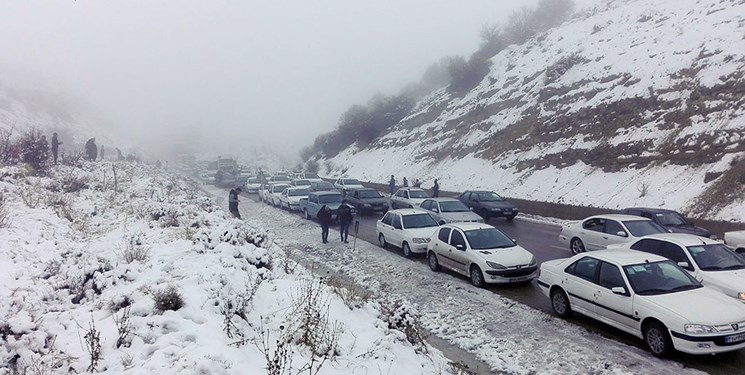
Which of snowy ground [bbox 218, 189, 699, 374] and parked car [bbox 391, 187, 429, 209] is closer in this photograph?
snowy ground [bbox 218, 189, 699, 374]

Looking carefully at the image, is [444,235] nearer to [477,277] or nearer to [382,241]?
[477,277]

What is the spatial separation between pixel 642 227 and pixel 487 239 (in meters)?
4.78

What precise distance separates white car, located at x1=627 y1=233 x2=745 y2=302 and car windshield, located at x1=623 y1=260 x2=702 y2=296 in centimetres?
109

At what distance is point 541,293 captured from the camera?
416 inches

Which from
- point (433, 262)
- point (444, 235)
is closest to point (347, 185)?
A: point (433, 262)

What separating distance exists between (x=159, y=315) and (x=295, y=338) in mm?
1731

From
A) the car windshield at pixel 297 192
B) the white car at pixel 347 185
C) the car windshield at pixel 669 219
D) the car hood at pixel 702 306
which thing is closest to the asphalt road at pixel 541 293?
the car hood at pixel 702 306

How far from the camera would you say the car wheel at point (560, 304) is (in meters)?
8.88

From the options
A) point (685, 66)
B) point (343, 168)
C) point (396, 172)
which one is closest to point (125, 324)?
point (685, 66)

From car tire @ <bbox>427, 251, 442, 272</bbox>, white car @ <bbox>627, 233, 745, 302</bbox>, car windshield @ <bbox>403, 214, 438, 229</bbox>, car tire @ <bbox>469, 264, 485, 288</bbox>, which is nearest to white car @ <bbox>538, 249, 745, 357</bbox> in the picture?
white car @ <bbox>627, 233, 745, 302</bbox>

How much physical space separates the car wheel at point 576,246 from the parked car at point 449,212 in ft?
14.5

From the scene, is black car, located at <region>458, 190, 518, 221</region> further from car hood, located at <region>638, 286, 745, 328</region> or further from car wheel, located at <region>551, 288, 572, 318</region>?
car hood, located at <region>638, 286, 745, 328</region>

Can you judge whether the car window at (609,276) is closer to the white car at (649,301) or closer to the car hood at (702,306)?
the white car at (649,301)

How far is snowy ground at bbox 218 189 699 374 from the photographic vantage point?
22.7 ft
